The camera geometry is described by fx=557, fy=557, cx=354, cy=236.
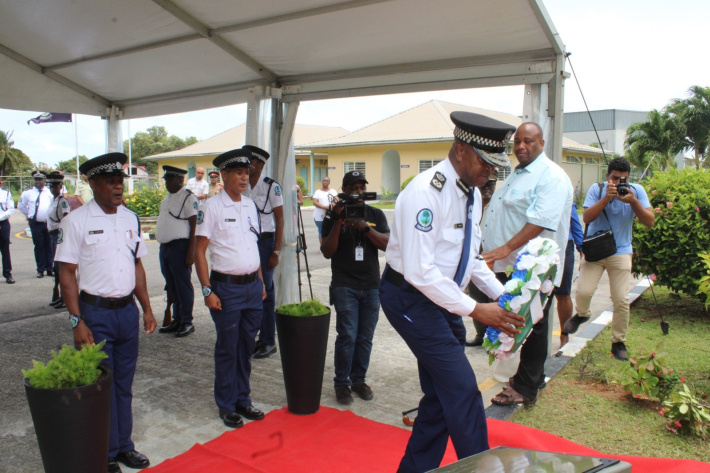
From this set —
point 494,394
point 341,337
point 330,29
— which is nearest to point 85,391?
point 341,337

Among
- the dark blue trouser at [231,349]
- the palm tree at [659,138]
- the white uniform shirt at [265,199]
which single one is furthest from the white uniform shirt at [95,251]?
the palm tree at [659,138]

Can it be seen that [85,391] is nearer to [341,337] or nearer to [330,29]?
[341,337]

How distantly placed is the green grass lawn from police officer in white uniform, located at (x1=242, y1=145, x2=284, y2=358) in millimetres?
2711

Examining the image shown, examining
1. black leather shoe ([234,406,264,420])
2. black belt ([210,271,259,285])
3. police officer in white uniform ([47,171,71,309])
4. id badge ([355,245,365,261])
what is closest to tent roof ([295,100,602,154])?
police officer in white uniform ([47,171,71,309])

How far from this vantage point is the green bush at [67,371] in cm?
Result: 292

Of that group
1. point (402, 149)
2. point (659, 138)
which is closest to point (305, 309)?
point (402, 149)

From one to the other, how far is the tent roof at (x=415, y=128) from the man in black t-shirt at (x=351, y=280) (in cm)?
2533

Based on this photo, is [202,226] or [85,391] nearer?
[85,391]

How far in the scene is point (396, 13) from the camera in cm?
471

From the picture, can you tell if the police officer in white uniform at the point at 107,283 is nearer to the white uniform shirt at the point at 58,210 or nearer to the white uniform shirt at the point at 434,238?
the white uniform shirt at the point at 434,238

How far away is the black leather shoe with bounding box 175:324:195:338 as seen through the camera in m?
6.50

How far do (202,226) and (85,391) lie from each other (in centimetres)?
164

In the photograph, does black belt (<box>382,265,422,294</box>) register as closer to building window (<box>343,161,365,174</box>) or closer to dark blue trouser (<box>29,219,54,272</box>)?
Answer: dark blue trouser (<box>29,219,54,272</box>)

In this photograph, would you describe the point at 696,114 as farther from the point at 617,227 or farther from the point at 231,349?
the point at 231,349
